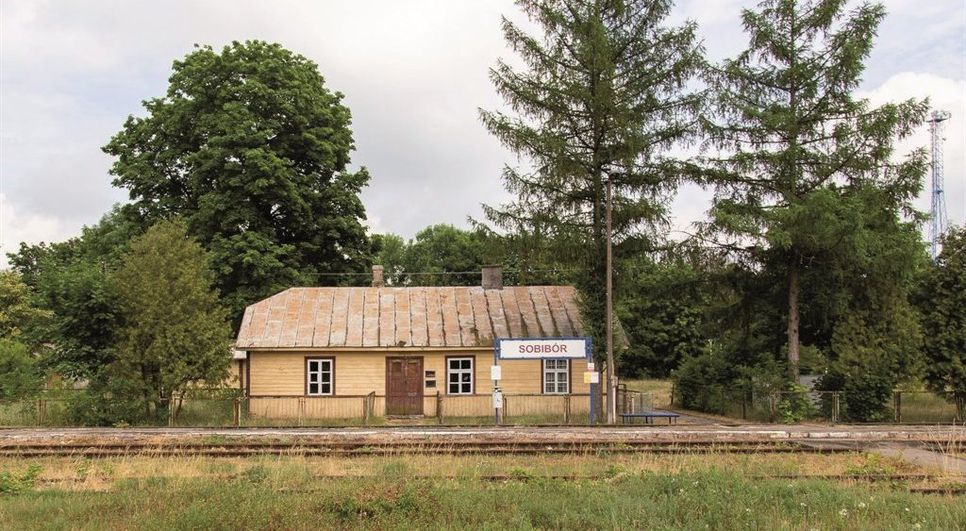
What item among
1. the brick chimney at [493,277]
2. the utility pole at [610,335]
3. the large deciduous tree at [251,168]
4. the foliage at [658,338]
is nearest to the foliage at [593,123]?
the utility pole at [610,335]

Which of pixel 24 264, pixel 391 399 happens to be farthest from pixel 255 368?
pixel 24 264

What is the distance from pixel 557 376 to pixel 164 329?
13.1 metres

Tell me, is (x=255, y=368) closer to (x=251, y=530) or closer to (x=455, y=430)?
(x=455, y=430)

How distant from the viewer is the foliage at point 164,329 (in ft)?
76.3

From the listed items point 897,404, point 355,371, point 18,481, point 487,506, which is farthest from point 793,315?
point 18,481

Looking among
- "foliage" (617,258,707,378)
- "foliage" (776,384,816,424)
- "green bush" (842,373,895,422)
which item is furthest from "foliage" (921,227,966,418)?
"foliage" (617,258,707,378)

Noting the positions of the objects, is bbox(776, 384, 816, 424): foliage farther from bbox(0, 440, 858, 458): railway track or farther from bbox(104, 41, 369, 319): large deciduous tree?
bbox(104, 41, 369, 319): large deciduous tree

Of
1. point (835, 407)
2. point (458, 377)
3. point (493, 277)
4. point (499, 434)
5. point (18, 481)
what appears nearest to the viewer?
point (18, 481)

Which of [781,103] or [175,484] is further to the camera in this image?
[781,103]

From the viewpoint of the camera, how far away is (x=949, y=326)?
2405 cm

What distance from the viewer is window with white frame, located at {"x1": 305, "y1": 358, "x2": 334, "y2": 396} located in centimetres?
2759

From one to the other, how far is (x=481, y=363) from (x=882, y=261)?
1346 centimetres

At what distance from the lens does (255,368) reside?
27.6 m

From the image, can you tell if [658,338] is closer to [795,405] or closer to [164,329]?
[795,405]
